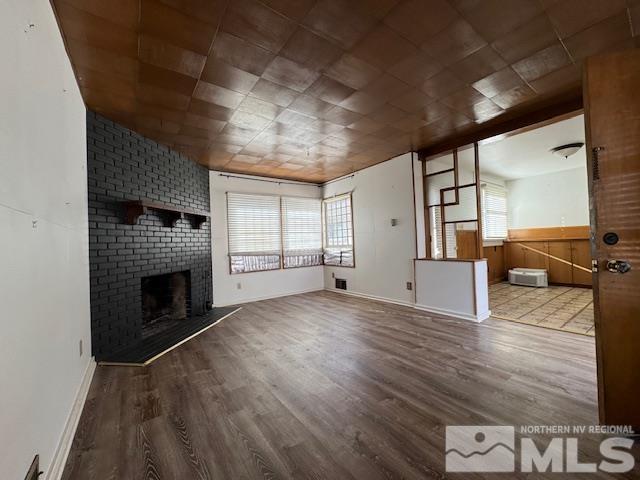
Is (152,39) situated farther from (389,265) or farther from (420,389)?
(389,265)

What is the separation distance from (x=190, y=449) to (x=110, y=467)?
0.39 metres

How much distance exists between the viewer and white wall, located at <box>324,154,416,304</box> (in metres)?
4.59

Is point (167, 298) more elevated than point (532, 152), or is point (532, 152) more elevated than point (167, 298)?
point (532, 152)

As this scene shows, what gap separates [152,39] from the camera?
1.88m

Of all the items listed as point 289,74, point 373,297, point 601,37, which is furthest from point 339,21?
point 373,297

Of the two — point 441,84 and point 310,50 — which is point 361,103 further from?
point 310,50

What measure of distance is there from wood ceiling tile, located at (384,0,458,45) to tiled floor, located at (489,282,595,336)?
3.55 metres

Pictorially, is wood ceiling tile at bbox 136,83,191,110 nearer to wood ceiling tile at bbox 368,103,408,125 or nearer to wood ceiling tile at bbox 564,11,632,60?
wood ceiling tile at bbox 368,103,408,125

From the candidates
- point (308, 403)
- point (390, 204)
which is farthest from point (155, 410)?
point (390, 204)

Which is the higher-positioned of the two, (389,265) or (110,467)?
(389,265)

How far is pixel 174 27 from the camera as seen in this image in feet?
5.86

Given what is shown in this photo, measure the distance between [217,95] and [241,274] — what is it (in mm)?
3488

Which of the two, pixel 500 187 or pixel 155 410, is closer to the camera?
pixel 155 410

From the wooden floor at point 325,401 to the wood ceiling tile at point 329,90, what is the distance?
263 cm
